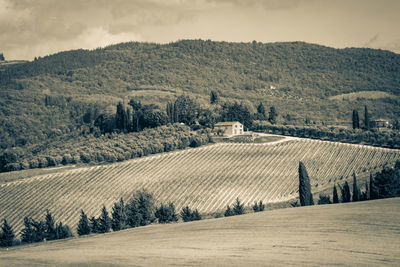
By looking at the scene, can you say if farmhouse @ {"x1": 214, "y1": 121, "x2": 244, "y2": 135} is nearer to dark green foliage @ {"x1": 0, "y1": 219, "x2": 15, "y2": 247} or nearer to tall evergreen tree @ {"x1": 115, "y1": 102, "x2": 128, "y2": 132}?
tall evergreen tree @ {"x1": 115, "y1": 102, "x2": 128, "y2": 132}

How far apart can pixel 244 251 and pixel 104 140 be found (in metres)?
83.1

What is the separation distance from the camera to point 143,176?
7875 centimetres

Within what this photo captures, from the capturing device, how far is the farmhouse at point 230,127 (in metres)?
110

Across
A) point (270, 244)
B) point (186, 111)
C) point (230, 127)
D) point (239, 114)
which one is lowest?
point (270, 244)

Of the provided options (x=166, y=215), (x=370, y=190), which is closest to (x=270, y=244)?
(x=166, y=215)

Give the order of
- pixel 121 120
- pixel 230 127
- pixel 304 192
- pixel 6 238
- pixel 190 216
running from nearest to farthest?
1. pixel 6 238
2. pixel 190 216
3. pixel 304 192
4. pixel 230 127
5. pixel 121 120

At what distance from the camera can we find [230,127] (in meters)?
111

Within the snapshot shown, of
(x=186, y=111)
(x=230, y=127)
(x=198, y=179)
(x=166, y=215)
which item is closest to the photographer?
(x=166, y=215)

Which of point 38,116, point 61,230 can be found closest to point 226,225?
point 61,230

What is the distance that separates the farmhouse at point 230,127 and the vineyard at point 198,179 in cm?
1851

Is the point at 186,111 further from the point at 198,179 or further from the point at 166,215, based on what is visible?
the point at 166,215

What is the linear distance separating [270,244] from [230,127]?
8406 centimetres

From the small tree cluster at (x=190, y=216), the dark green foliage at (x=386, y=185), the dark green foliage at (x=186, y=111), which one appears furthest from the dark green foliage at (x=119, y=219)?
the dark green foliage at (x=186, y=111)

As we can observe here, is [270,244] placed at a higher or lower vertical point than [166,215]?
higher
